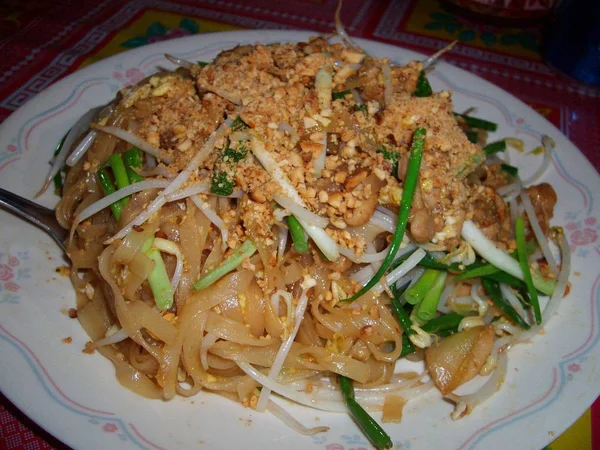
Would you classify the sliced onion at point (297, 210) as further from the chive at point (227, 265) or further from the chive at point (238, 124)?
the chive at point (238, 124)

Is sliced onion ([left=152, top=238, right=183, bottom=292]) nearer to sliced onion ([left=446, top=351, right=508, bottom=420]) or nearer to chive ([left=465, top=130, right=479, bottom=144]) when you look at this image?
sliced onion ([left=446, top=351, right=508, bottom=420])

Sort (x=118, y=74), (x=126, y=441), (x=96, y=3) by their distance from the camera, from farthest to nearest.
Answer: (x=96, y=3) < (x=118, y=74) < (x=126, y=441)

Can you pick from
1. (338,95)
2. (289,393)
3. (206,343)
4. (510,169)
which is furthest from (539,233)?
(206,343)

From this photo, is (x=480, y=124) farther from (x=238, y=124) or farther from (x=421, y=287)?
(x=238, y=124)

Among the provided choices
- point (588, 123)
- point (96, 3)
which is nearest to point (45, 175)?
point (96, 3)

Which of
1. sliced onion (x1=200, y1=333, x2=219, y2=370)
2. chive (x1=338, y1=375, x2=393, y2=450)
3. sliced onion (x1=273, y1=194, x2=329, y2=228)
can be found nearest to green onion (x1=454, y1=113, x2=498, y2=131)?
sliced onion (x1=273, y1=194, x2=329, y2=228)

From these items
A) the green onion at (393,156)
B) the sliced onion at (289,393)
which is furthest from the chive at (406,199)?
the sliced onion at (289,393)

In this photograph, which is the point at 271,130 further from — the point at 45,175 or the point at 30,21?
the point at 30,21
